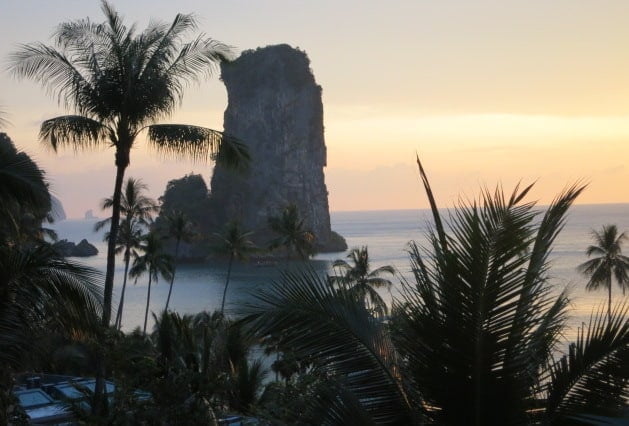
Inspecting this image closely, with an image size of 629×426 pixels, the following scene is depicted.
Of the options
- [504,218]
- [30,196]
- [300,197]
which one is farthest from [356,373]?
[300,197]

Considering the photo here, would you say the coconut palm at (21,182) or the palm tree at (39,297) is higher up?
the coconut palm at (21,182)

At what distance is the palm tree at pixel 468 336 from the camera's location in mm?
3770

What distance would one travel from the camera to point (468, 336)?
3795 millimetres

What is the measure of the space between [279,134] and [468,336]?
443 feet

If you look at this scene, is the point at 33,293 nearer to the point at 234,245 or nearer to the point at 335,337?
the point at 335,337

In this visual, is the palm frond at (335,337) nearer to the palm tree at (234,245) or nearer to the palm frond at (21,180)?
the palm frond at (21,180)

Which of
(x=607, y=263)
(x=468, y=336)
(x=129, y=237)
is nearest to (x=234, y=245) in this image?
(x=129, y=237)

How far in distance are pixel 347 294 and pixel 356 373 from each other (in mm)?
449

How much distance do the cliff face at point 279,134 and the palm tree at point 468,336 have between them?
12906 cm

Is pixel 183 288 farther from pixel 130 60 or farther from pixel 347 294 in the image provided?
pixel 347 294

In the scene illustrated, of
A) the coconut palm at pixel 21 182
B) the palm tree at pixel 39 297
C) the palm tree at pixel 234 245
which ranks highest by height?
the coconut palm at pixel 21 182

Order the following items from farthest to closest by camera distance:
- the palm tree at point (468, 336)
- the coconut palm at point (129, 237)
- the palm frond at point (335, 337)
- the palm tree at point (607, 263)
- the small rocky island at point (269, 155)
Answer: the small rocky island at point (269, 155)
the coconut palm at point (129, 237)
the palm tree at point (607, 263)
the palm frond at point (335, 337)
the palm tree at point (468, 336)

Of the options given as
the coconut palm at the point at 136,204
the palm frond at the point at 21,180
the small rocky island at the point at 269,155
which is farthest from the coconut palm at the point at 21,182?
the small rocky island at the point at 269,155

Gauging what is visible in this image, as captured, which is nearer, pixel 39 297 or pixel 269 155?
pixel 39 297
